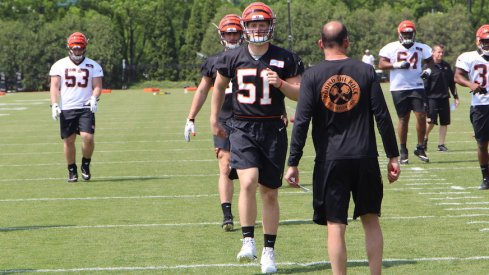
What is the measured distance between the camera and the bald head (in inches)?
261

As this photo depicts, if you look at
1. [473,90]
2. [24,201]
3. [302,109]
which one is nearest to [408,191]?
[473,90]

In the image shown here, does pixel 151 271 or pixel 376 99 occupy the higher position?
pixel 376 99

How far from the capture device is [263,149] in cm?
816

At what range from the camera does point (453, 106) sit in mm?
18750

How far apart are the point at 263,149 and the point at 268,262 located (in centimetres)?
90

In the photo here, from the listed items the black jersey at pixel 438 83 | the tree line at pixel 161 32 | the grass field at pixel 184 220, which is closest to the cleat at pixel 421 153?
the grass field at pixel 184 220

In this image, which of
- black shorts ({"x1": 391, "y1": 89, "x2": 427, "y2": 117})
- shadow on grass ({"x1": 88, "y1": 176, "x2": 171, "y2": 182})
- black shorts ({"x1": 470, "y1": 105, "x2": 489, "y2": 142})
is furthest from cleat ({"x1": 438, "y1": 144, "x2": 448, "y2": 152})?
black shorts ({"x1": 470, "y1": 105, "x2": 489, "y2": 142})

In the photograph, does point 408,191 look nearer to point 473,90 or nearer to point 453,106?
point 473,90

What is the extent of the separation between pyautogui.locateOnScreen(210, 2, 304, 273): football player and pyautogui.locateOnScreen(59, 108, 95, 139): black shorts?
21.6 feet

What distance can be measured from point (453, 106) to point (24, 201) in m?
8.81

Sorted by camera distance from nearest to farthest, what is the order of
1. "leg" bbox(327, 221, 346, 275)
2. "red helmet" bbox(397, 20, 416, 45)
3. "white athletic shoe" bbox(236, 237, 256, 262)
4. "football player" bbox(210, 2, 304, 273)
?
"leg" bbox(327, 221, 346, 275) → "white athletic shoe" bbox(236, 237, 256, 262) → "football player" bbox(210, 2, 304, 273) → "red helmet" bbox(397, 20, 416, 45)

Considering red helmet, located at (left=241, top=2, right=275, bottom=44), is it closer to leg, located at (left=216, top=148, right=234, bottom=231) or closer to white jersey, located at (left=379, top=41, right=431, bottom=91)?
leg, located at (left=216, top=148, right=234, bottom=231)

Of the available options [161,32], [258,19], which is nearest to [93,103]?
[258,19]

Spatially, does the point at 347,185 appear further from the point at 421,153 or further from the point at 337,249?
the point at 421,153
